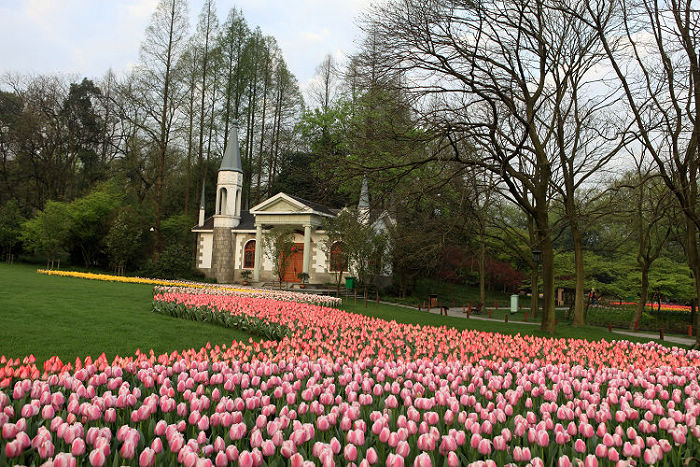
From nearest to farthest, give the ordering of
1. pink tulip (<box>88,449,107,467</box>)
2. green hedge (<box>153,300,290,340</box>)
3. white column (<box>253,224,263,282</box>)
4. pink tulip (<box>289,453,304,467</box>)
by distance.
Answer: pink tulip (<box>88,449,107,467</box>) < pink tulip (<box>289,453,304,467</box>) < green hedge (<box>153,300,290,340</box>) < white column (<box>253,224,263,282</box>)

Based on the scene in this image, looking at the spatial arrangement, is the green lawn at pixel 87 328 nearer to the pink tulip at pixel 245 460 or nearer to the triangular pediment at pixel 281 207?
the pink tulip at pixel 245 460

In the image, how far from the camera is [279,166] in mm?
46031

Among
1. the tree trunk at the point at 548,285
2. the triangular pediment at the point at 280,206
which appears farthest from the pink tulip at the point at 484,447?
the triangular pediment at the point at 280,206

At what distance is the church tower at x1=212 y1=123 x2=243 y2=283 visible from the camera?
36156mm

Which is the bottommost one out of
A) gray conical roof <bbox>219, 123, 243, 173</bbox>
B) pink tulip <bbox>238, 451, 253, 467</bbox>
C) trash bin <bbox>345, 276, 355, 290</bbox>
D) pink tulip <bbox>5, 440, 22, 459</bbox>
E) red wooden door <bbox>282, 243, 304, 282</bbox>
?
pink tulip <bbox>5, 440, 22, 459</bbox>

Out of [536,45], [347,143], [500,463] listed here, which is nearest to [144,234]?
[347,143]

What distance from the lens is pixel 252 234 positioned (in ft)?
119

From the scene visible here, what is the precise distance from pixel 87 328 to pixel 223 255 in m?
26.0

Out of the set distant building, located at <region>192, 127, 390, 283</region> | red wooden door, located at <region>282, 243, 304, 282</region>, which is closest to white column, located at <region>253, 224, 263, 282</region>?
distant building, located at <region>192, 127, 390, 283</region>

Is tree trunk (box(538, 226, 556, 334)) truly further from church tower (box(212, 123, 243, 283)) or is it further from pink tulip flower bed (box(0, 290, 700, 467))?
church tower (box(212, 123, 243, 283))

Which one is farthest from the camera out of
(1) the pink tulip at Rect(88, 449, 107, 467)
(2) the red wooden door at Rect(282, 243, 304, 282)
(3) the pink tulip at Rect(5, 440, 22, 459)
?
(2) the red wooden door at Rect(282, 243, 304, 282)

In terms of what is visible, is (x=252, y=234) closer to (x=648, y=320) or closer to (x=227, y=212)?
(x=227, y=212)

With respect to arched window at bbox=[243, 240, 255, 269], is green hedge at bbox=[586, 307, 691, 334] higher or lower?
lower

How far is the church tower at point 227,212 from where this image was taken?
3616 centimetres
